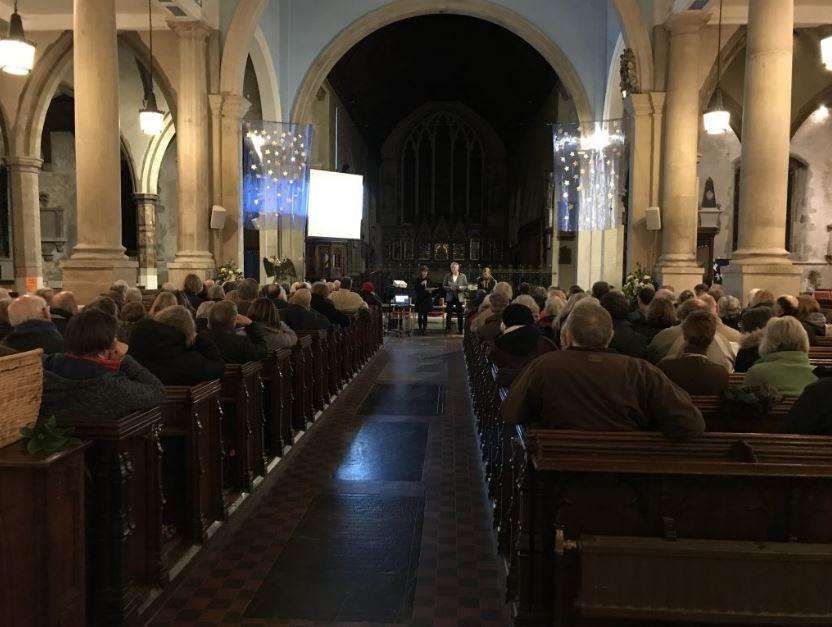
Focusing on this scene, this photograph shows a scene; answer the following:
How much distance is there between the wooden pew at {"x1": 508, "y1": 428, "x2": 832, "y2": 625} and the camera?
2189mm

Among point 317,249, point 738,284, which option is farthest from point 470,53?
point 738,284

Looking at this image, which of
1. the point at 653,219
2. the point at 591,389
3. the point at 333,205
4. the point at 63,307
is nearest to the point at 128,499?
the point at 591,389

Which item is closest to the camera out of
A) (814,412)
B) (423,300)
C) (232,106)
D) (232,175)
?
(814,412)

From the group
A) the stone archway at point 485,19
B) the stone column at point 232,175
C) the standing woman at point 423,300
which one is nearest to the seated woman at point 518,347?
the stone column at point 232,175

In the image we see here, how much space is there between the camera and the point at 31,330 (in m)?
3.97

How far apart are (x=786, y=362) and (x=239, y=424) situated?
2.84m

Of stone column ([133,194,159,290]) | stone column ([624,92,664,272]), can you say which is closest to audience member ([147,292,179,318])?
stone column ([624,92,664,272])

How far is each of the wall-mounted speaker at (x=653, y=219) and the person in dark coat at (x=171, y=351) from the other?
773cm

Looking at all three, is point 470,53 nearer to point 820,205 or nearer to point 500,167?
point 500,167

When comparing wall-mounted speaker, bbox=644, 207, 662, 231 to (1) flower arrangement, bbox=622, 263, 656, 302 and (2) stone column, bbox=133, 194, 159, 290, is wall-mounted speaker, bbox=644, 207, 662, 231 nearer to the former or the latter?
(1) flower arrangement, bbox=622, 263, 656, 302

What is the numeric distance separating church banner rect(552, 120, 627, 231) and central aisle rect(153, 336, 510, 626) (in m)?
6.47

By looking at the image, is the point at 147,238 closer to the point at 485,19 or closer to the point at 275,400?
the point at 485,19

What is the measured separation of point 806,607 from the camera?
217 centimetres

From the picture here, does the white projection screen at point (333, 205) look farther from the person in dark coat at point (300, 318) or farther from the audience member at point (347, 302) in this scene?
the person in dark coat at point (300, 318)
